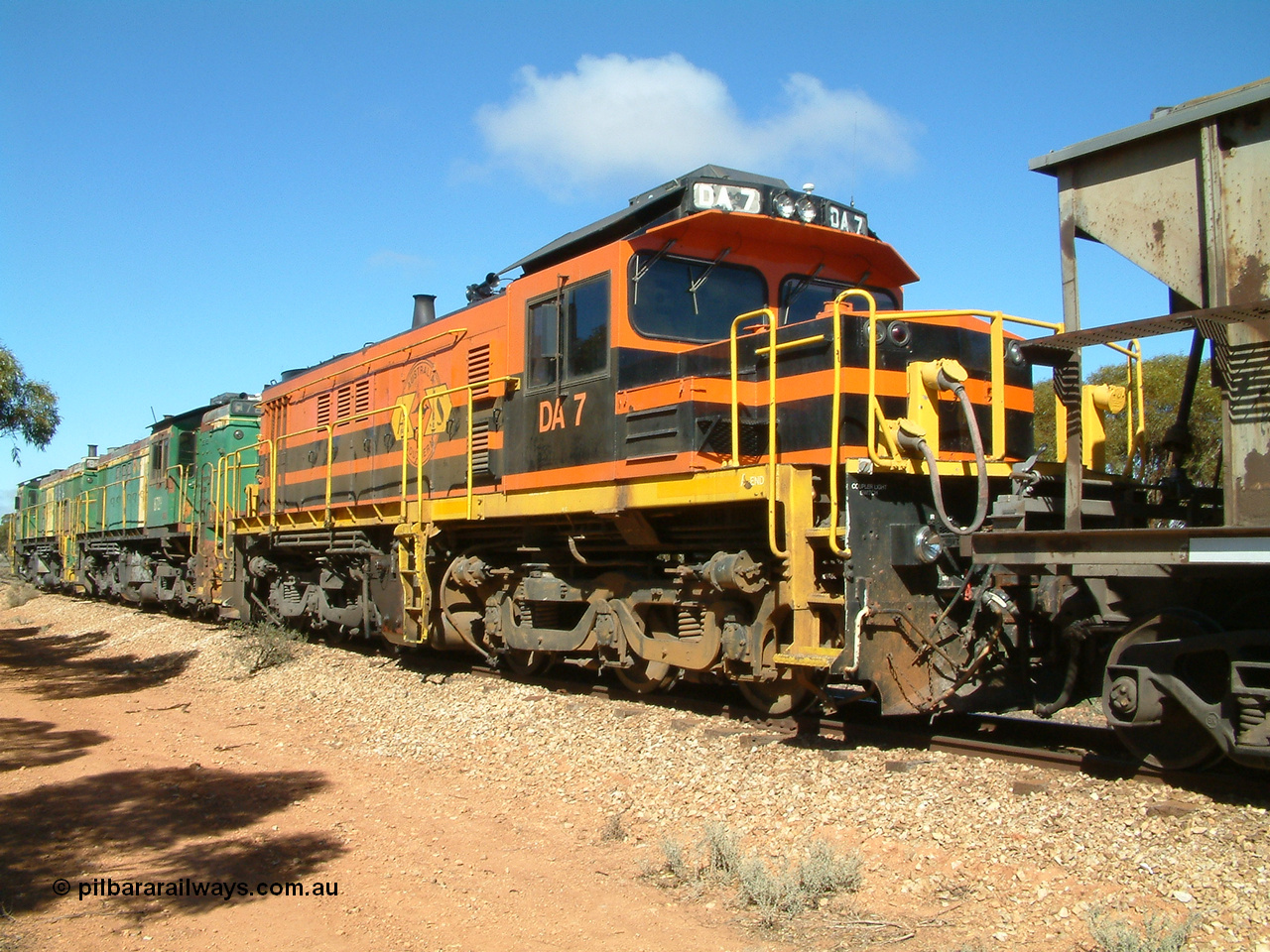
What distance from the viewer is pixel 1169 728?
536cm

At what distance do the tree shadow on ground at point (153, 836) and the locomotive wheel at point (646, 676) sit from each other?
265 cm

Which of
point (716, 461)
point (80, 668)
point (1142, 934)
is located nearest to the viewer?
point (1142, 934)

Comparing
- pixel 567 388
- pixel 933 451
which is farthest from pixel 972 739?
pixel 567 388

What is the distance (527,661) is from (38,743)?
425cm

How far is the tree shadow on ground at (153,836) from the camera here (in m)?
5.17

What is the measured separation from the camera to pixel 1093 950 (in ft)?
12.5

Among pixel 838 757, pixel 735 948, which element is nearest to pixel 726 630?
pixel 838 757

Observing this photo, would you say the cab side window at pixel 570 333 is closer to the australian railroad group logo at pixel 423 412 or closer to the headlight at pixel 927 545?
the australian railroad group logo at pixel 423 412

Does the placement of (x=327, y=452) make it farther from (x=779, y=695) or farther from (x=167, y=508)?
(x=167, y=508)

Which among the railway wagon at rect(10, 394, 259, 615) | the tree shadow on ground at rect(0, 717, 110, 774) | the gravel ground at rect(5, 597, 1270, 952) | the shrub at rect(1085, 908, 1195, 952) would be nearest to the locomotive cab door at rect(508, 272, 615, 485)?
the gravel ground at rect(5, 597, 1270, 952)

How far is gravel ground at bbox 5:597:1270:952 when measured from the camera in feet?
13.7

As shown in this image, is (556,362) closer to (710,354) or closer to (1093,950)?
(710,354)

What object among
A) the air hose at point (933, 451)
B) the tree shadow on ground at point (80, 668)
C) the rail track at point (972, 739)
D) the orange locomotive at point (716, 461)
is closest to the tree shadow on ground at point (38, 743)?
the tree shadow on ground at point (80, 668)

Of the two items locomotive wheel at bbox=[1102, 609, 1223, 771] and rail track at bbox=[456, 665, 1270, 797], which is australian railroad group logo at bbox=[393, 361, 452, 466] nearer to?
rail track at bbox=[456, 665, 1270, 797]
